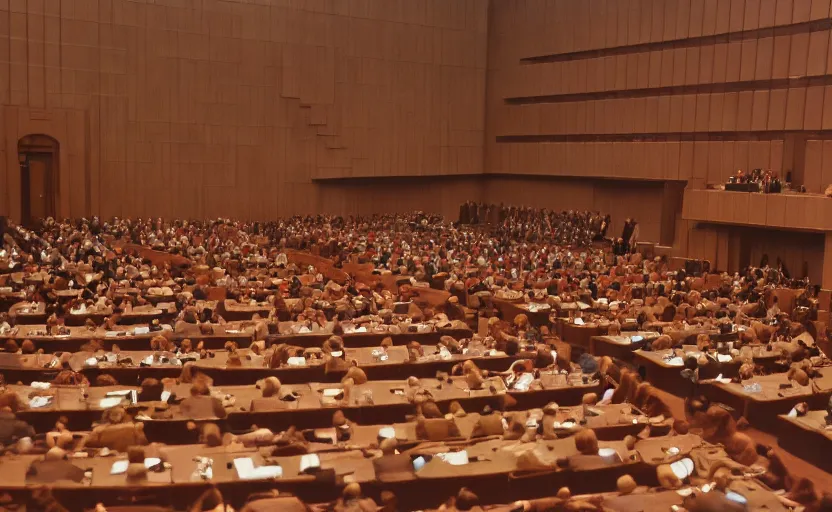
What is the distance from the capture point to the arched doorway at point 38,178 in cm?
2919

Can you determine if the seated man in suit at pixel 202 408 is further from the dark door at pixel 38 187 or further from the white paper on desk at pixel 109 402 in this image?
the dark door at pixel 38 187

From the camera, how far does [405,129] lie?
34656 millimetres

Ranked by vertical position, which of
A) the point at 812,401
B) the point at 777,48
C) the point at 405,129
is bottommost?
the point at 812,401

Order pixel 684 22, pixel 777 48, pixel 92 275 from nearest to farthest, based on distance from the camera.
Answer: pixel 92 275
pixel 777 48
pixel 684 22

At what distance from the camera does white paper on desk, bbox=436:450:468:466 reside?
25.4 ft

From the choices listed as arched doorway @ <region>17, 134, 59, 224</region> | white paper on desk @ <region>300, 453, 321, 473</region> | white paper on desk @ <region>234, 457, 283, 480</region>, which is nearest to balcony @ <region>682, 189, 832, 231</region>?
white paper on desk @ <region>300, 453, 321, 473</region>

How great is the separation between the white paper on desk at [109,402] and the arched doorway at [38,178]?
2185 cm

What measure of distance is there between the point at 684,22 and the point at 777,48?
12.0 ft

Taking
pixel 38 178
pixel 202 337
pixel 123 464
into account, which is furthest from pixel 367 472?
pixel 38 178

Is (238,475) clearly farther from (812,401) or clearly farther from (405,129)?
(405,129)

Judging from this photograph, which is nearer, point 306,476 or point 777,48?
point 306,476

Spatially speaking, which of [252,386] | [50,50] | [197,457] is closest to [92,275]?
[252,386]

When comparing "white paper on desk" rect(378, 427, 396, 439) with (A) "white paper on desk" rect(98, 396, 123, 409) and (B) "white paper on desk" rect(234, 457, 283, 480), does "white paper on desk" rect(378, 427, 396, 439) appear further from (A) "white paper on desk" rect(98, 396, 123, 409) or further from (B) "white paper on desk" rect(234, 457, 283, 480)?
(A) "white paper on desk" rect(98, 396, 123, 409)

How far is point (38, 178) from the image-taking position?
99.5 feet
